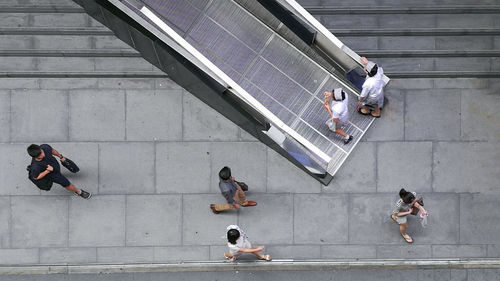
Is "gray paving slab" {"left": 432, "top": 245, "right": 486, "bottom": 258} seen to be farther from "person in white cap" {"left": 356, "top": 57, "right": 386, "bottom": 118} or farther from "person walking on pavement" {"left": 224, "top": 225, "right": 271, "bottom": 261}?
"person walking on pavement" {"left": 224, "top": 225, "right": 271, "bottom": 261}

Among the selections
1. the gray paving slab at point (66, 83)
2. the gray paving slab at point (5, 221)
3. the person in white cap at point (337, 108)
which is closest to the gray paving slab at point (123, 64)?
the gray paving slab at point (66, 83)

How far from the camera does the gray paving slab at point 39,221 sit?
533 inches

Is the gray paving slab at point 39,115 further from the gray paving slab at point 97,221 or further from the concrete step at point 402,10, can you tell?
the concrete step at point 402,10

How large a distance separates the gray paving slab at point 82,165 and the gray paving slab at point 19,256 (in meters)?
1.27

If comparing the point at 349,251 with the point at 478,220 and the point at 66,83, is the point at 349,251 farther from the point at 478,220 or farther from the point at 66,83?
the point at 66,83

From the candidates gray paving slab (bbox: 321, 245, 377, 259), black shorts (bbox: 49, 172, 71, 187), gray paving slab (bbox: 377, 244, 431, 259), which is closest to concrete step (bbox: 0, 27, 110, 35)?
black shorts (bbox: 49, 172, 71, 187)

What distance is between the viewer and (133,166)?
1388 centimetres

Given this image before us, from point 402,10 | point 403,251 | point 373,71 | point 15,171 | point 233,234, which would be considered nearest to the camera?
point 233,234

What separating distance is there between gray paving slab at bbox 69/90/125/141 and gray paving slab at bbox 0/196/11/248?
191cm

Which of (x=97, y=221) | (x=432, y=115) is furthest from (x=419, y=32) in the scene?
(x=97, y=221)

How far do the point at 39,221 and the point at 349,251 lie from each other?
6520 millimetres

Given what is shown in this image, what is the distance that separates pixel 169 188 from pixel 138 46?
309cm

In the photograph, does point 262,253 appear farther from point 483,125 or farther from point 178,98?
point 483,125

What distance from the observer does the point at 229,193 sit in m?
12.4
